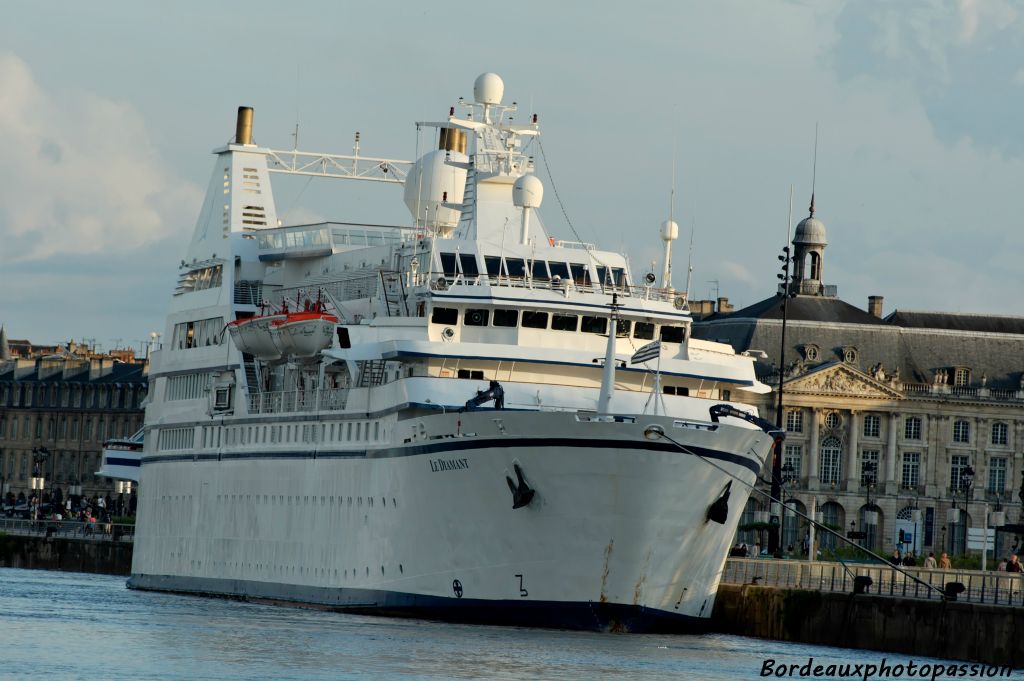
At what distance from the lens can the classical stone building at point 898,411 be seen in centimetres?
13512

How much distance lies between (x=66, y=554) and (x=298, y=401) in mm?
43737

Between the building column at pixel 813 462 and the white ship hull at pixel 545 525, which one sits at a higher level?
the building column at pixel 813 462

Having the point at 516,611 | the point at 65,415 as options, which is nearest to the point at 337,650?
the point at 516,611

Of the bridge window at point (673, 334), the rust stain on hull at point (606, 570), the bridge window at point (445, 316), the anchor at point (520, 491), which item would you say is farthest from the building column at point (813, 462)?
the anchor at point (520, 491)

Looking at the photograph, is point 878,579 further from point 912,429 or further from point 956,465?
point 956,465

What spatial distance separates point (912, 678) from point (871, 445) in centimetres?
9706

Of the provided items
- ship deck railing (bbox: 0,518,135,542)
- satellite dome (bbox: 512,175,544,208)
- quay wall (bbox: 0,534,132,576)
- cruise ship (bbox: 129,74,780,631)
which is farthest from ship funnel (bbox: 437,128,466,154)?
ship deck railing (bbox: 0,518,135,542)

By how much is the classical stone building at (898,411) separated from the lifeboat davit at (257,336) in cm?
7371

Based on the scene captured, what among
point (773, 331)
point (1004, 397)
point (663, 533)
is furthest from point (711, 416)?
point (1004, 397)

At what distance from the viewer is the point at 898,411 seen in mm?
136750

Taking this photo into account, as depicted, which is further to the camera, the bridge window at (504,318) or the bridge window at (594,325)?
the bridge window at (594,325)

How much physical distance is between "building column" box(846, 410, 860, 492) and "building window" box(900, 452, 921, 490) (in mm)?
3142

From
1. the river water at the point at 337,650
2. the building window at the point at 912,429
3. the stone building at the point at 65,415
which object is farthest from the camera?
the stone building at the point at 65,415

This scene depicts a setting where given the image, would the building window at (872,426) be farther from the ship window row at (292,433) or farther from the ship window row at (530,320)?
the ship window row at (530,320)
